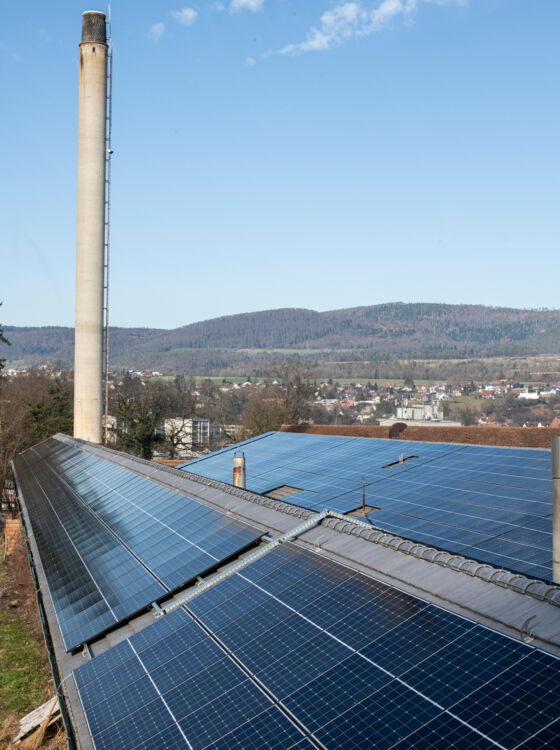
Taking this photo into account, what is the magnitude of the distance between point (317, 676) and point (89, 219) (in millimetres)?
44085

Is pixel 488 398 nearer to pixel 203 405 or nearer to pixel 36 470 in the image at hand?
pixel 203 405

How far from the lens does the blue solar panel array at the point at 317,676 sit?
689 cm

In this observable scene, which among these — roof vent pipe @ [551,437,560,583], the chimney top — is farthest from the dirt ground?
the chimney top

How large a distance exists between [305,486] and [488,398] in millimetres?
140017

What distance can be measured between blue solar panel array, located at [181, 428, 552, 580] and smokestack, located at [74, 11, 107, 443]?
1300 cm

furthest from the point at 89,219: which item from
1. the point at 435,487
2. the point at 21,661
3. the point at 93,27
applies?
the point at 435,487

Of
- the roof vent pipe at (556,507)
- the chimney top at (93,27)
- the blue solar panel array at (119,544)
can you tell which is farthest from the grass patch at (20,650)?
the chimney top at (93,27)

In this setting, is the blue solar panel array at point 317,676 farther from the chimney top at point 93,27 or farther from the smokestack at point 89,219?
the chimney top at point 93,27

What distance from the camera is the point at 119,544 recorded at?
18.0 metres

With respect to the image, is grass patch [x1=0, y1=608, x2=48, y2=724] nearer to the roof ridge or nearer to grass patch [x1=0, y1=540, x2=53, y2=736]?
grass patch [x1=0, y1=540, x2=53, y2=736]

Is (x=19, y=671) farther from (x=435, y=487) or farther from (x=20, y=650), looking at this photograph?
(x=435, y=487)

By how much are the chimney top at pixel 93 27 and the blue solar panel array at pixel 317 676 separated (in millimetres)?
46222

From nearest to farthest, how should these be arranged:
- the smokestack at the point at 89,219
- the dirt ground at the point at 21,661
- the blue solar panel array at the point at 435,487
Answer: the dirt ground at the point at 21,661 → the blue solar panel array at the point at 435,487 → the smokestack at the point at 89,219

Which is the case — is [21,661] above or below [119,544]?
below
